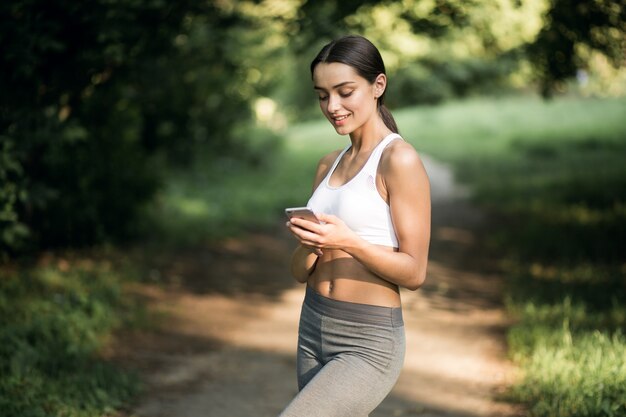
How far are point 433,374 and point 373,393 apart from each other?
3.27m

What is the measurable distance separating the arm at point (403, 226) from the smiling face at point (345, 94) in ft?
0.69

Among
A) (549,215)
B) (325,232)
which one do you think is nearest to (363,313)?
(325,232)

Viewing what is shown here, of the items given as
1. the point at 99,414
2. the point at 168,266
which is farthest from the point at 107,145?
the point at 99,414

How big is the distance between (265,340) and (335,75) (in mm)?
4355

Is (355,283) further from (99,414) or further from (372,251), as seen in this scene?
(99,414)

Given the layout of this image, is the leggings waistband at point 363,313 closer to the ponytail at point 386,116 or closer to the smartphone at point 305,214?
the smartphone at point 305,214

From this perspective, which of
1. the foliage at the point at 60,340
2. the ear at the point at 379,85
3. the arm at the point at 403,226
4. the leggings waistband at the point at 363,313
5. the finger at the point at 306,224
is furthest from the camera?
the foliage at the point at 60,340

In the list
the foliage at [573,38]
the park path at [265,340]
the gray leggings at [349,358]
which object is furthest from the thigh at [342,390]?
the foliage at [573,38]

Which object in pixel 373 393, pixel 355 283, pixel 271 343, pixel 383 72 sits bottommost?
pixel 271 343

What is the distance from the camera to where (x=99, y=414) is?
4.70 metres

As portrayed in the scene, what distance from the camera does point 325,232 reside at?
252cm

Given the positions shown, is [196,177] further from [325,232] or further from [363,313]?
[325,232]

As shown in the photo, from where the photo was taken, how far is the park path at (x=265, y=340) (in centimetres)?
522

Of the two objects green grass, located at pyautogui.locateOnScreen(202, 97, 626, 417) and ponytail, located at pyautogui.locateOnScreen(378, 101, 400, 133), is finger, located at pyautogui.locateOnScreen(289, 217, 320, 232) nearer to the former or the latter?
ponytail, located at pyautogui.locateOnScreen(378, 101, 400, 133)
